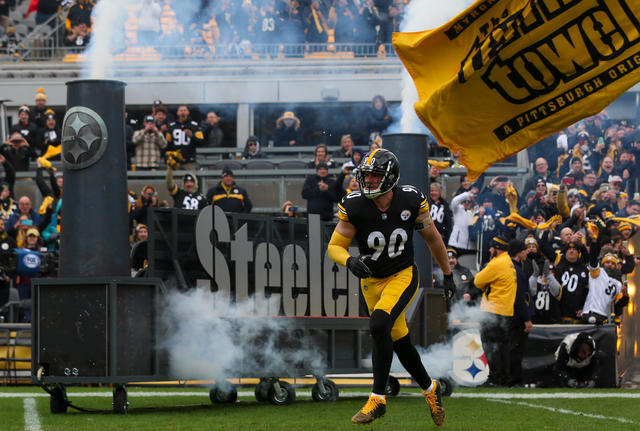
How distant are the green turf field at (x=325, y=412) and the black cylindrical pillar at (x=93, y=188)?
1.39 metres

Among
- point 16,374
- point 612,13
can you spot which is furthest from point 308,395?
point 612,13

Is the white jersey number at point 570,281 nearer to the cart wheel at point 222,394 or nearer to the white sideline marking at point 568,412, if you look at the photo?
the white sideline marking at point 568,412

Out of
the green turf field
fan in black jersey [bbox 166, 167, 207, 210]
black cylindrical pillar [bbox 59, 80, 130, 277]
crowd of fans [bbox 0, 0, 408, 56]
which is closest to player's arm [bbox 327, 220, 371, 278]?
the green turf field

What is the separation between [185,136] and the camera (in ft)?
65.7

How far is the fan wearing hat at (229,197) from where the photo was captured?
17172mm

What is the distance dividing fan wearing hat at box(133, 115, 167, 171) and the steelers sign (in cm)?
724

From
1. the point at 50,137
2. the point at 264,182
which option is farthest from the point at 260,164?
the point at 50,137

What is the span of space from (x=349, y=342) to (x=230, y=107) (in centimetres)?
1360

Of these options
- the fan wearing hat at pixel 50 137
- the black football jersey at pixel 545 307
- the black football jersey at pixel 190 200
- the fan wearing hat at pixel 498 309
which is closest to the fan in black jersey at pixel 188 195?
the black football jersey at pixel 190 200

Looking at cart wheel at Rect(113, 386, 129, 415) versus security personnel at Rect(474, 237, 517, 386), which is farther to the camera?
security personnel at Rect(474, 237, 517, 386)

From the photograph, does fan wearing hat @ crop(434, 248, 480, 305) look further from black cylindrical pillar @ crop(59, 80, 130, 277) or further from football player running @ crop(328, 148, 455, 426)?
football player running @ crop(328, 148, 455, 426)

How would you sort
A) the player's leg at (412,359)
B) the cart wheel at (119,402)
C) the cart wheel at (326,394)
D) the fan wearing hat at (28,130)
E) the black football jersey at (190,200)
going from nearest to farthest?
the player's leg at (412,359) < the cart wheel at (119,402) < the cart wheel at (326,394) < the black football jersey at (190,200) < the fan wearing hat at (28,130)

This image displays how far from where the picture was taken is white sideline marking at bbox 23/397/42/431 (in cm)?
901

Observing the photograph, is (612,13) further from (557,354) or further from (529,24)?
(557,354)
